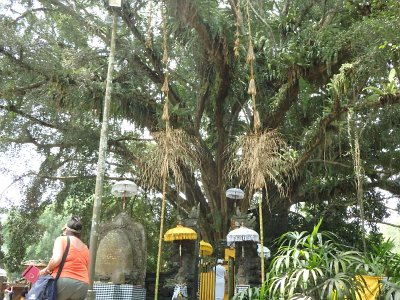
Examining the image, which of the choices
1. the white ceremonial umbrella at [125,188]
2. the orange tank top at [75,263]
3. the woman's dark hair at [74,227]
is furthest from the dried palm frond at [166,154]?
the orange tank top at [75,263]

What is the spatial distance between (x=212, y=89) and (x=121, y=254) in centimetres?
431

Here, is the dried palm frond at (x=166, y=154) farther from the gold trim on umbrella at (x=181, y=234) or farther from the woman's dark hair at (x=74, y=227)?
the woman's dark hair at (x=74, y=227)

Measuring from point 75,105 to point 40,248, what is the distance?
20846 millimetres

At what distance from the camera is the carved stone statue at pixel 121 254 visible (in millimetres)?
7473

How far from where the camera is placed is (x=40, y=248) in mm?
28938

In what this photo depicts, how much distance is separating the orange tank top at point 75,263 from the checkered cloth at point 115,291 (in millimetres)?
4004

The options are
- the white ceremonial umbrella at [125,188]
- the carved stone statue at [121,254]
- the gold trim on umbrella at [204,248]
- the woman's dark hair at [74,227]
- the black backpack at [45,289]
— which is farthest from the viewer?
the gold trim on umbrella at [204,248]

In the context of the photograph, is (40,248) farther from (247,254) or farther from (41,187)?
(247,254)

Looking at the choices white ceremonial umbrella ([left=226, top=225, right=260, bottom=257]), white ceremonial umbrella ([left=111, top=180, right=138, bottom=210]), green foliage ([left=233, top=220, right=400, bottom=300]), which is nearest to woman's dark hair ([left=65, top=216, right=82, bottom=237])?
green foliage ([left=233, top=220, right=400, bottom=300])

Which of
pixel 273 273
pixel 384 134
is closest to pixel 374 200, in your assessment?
pixel 384 134

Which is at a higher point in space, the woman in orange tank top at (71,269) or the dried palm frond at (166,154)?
the dried palm frond at (166,154)

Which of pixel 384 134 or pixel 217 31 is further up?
pixel 217 31

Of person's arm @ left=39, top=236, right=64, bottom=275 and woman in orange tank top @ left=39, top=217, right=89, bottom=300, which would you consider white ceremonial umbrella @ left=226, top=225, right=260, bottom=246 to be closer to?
woman in orange tank top @ left=39, top=217, right=89, bottom=300

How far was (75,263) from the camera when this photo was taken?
3.38 m
